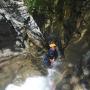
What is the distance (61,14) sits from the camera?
15320 millimetres

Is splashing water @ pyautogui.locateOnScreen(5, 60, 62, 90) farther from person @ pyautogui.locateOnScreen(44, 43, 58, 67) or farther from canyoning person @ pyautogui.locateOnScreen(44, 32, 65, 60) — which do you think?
canyoning person @ pyautogui.locateOnScreen(44, 32, 65, 60)

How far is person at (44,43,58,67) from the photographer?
12.8m

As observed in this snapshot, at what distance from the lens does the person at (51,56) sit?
12773mm

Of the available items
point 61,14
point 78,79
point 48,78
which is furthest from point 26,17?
point 78,79

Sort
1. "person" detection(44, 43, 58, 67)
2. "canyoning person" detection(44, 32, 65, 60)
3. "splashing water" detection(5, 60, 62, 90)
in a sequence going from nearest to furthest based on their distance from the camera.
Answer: "splashing water" detection(5, 60, 62, 90) → "person" detection(44, 43, 58, 67) → "canyoning person" detection(44, 32, 65, 60)

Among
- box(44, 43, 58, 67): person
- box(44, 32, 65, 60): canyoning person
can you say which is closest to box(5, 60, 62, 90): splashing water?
box(44, 43, 58, 67): person

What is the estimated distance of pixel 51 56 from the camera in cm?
1282

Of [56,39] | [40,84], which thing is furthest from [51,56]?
[56,39]

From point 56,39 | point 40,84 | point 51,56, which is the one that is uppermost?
point 56,39

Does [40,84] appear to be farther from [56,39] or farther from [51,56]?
[56,39]

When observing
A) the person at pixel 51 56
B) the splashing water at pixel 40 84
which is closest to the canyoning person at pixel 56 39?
the person at pixel 51 56

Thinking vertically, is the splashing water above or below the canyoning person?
below

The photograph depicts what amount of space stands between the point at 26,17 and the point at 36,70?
11.0ft

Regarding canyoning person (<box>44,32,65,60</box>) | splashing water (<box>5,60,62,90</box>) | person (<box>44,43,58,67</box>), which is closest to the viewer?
splashing water (<box>5,60,62,90</box>)
